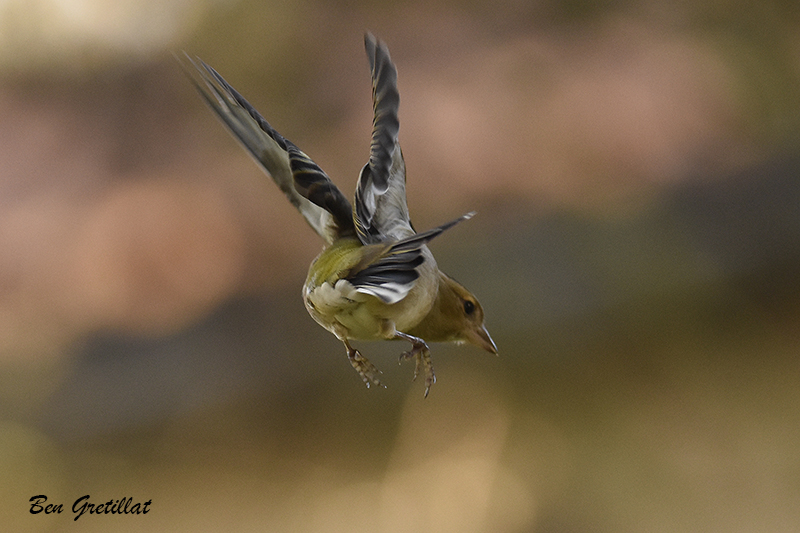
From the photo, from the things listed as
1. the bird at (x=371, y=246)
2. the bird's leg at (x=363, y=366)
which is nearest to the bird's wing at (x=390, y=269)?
the bird at (x=371, y=246)

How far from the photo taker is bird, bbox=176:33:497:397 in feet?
2.60

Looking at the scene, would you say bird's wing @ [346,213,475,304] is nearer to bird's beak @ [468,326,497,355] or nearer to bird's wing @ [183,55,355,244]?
bird's wing @ [183,55,355,244]

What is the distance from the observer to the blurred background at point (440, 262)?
9.54 ft

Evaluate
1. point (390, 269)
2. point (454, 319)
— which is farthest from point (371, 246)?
point (454, 319)

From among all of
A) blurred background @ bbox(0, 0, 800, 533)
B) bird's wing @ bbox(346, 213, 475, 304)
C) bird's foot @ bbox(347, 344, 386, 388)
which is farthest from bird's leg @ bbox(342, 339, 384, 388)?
blurred background @ bbox(0, 0, 800, 533)

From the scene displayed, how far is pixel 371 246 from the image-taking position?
846mm

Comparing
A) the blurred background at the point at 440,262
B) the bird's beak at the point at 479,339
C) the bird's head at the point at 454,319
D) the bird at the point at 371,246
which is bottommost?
the blurred background at the point at 440,262

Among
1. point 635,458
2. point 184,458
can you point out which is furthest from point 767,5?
point 184,458

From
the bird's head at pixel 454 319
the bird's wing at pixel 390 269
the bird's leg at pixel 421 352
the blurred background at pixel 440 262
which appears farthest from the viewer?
the blurred background at pixel 440 262

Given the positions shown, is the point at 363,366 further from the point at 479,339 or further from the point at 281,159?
the point at 281,159

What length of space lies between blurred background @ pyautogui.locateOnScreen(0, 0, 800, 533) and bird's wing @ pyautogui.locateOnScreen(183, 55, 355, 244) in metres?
1.82

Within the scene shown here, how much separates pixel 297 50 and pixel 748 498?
2.55 metres

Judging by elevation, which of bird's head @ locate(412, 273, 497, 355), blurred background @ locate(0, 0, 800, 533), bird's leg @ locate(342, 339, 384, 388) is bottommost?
blurred background @ locate(0, 0, 800, 533)

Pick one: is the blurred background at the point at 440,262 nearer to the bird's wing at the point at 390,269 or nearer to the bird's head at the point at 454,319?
the bird's head at the point at 454,319
